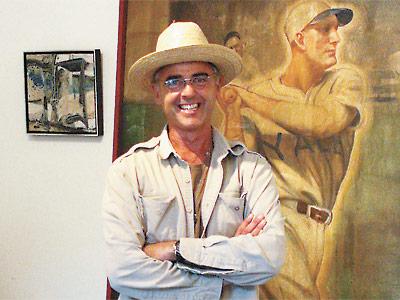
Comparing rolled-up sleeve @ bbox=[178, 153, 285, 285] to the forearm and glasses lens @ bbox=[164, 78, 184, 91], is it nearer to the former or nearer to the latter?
the forearm

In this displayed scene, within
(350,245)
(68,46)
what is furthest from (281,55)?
(68,46)

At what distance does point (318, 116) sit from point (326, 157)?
15 cm

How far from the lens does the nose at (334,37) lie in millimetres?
1856

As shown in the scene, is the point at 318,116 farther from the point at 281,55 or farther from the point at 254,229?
the point at 254,229

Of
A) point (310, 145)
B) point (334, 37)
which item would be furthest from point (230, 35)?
point (310, 145)

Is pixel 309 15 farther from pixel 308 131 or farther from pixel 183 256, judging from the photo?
pixel 183 256

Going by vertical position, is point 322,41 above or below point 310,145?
above

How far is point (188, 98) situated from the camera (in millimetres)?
1347

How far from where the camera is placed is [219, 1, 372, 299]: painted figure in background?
1.85 metres

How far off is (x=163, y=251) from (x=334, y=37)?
3.28 ft

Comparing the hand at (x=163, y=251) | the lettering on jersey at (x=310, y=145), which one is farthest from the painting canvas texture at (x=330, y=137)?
the hand at (x=163, y=251)

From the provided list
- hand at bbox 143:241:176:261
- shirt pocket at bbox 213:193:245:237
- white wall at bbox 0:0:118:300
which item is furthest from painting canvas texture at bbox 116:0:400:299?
hand at bbox 143:241:176:261

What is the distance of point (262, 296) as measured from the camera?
75.8 inches

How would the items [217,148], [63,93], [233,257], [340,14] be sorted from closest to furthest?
1. [233,257]
2. [217,148]
3. [340,14]
4. [63,93]
